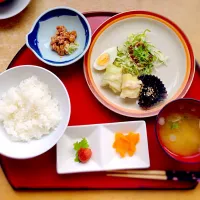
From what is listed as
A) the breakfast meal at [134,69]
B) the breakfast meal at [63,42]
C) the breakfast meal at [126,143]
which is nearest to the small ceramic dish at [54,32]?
the breakfast meal at [63,42]

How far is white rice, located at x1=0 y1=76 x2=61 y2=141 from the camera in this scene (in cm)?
189

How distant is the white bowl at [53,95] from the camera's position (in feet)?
6.08

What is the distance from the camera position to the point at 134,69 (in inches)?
80.3

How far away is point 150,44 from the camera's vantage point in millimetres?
2082

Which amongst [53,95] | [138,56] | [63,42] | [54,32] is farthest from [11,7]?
[138,56]

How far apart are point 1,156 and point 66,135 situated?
1.22 feet

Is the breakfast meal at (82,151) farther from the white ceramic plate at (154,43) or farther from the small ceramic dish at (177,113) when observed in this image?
the small ceramic dish at (177,113)

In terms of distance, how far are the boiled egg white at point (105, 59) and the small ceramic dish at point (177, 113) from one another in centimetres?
42

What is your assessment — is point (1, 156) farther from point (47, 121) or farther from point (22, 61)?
point (22, 61)

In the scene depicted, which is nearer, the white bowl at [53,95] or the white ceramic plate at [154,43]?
the white bowl at [53,95]

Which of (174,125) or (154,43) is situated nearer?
(174,125)

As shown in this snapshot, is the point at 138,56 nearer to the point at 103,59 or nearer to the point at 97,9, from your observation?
the point at 103,59

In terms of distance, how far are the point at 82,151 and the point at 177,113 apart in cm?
54

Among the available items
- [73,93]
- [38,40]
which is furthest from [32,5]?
[73,93]
